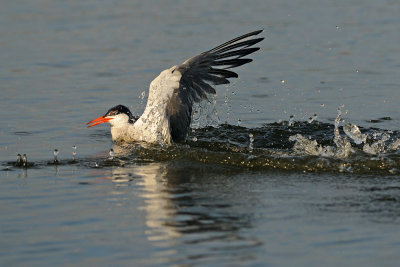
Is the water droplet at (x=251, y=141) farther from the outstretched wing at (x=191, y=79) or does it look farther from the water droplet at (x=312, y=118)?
the water droplet at (x=312, y=118)

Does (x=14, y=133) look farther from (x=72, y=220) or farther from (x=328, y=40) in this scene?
(x=328, y=40)

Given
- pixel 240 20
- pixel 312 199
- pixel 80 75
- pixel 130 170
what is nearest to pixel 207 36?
pixel 240 20

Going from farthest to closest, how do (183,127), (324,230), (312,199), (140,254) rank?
(183,127) → (312,199) → (324,230) → (140,254)

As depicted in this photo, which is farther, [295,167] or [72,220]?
[295,167]

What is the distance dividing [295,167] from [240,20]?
759 cm

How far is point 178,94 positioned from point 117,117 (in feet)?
2.82

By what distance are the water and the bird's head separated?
0.24 m

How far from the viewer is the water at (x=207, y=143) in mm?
5555

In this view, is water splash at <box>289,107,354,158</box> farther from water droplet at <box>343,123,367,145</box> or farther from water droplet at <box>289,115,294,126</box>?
water droplet at <box>289,115,294,126</box>

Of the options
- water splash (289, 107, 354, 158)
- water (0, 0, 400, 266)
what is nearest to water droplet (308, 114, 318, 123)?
water (0, 0, 400, 266)

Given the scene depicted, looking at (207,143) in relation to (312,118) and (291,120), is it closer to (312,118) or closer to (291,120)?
(291,120)

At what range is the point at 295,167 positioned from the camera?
25.4 ft

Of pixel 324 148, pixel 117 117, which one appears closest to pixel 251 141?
pixel 324 148

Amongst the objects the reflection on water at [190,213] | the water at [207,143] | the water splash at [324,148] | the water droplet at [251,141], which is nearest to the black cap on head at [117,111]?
the water at [207,143]
